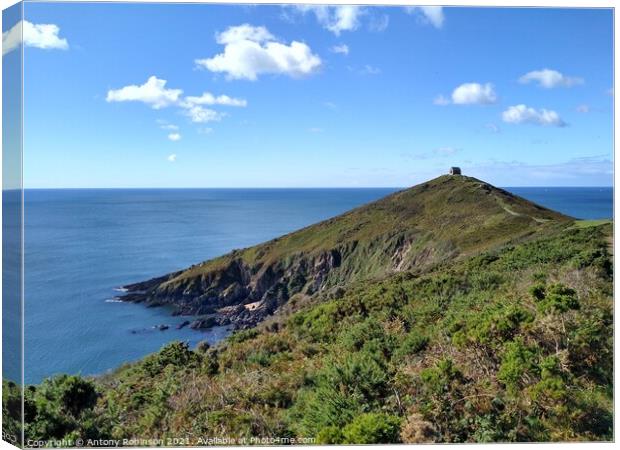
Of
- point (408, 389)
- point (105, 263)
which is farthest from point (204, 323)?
point (408, 389)

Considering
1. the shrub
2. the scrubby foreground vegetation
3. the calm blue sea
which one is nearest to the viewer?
the shrub

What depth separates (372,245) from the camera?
100ft

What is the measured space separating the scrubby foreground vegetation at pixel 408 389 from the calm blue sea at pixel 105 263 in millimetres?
1484

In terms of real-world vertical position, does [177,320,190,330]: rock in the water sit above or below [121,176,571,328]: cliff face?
below

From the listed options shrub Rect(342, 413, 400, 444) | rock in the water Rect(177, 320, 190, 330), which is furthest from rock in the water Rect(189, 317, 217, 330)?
shrub Rect(342, 413, 400, 444)

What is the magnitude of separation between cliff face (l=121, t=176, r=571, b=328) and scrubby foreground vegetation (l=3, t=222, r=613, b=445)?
44.2 feet

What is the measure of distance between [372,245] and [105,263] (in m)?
21.2

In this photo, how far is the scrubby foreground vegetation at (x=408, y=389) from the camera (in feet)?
22.7

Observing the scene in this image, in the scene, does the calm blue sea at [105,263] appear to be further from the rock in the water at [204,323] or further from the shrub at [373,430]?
the shrub at [373,430]

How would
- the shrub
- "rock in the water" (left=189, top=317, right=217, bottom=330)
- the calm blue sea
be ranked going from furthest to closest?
"rock in the water" (left=189, top=317, right=217, bottom=330) → the calm blue sea → the shrub

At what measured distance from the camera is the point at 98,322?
28.5 m

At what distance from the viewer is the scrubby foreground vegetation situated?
22.7 ft

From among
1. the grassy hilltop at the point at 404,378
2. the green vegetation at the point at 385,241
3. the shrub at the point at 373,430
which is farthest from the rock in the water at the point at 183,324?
the shrub at the point at 373,430

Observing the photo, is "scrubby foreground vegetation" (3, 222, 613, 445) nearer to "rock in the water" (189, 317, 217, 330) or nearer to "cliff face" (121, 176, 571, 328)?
"cliff face" (121, 176, 571, 328)
